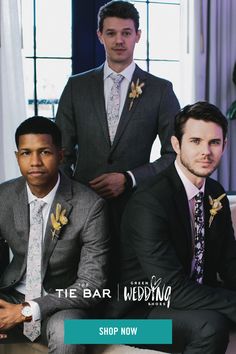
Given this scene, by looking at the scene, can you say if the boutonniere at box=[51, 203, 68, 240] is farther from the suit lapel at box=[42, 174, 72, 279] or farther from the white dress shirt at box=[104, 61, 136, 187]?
the white dress shirt at box=[104, 61, 136, 187]

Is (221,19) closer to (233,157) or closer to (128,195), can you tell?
(233,157)

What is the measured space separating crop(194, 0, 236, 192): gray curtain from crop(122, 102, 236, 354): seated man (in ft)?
6.04

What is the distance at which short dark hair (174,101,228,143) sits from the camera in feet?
5.55

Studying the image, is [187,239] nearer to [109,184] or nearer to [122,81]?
[109,184]

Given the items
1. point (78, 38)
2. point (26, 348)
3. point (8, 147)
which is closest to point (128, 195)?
point (26, 348)

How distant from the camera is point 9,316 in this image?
163cm

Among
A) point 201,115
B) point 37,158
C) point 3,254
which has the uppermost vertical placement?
point 201,115

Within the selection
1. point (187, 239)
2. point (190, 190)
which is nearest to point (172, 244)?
point (187, 239)

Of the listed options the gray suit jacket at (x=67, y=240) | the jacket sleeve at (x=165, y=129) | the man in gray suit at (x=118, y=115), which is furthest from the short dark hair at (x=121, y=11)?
the gray suit jacket at (x=67, y=240)

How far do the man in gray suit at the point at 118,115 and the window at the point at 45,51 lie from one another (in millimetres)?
1375

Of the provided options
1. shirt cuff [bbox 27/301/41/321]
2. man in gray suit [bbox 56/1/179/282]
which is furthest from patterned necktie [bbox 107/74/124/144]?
shirt cuff [bbox 27/301/41/321]

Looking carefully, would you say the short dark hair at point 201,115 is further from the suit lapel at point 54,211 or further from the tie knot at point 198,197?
the suit lapel at point 54,211

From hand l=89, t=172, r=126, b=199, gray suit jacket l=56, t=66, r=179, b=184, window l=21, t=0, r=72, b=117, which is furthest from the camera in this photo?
window l=21, t=0, r=72, b=117

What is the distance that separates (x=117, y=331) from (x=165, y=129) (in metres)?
0.75
